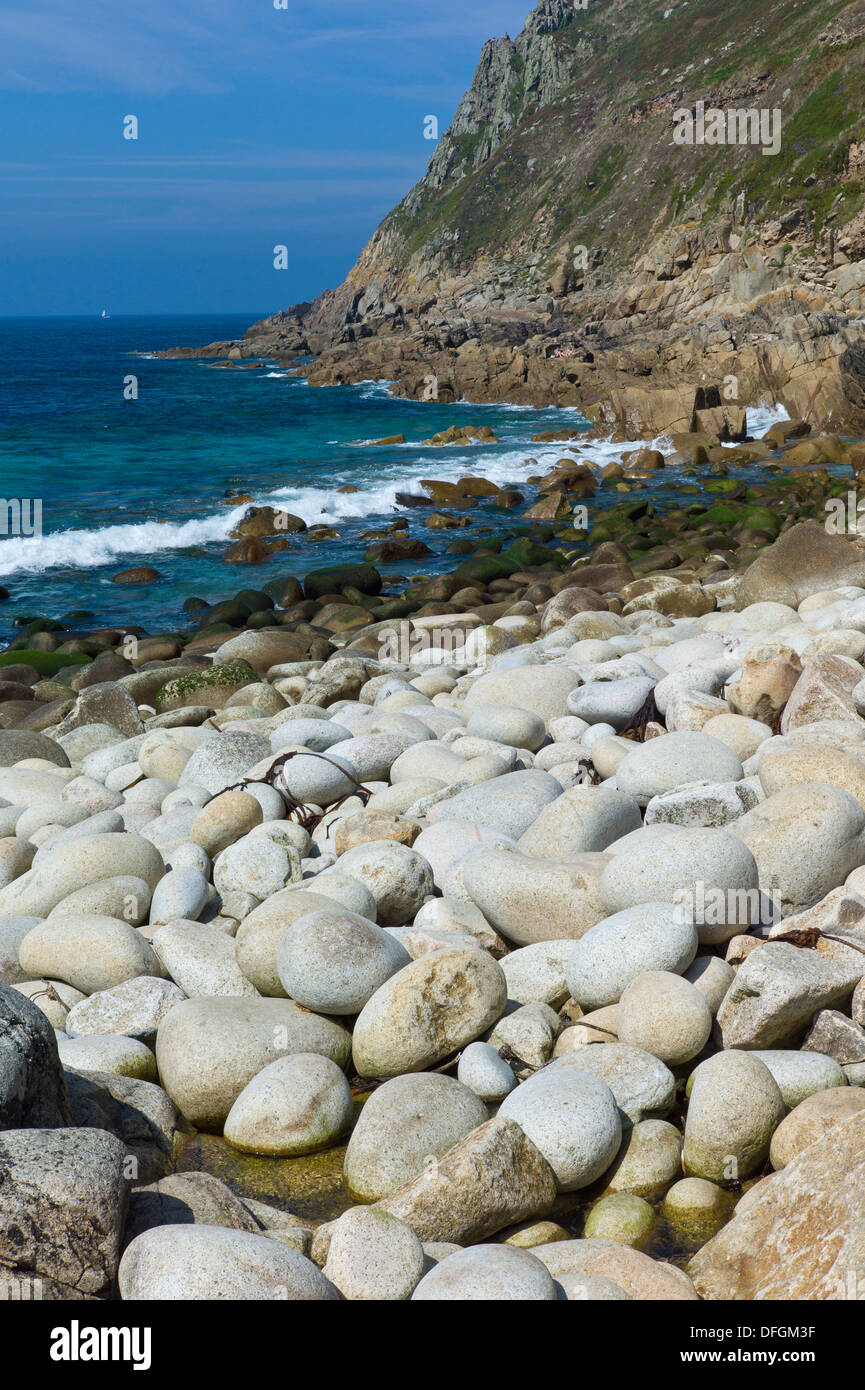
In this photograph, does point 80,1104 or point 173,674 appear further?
point 173,674

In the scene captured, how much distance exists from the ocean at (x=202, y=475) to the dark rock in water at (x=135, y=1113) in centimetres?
1141

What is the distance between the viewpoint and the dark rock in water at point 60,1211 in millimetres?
2463

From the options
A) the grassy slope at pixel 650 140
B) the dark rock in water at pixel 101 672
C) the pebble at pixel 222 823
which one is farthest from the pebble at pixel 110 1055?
the grassy slope at pixel 650 140

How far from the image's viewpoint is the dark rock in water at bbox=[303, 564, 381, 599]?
613 inches

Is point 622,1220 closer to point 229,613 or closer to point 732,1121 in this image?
point 732,1121

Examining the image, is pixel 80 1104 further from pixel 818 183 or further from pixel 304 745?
pixel 818 183

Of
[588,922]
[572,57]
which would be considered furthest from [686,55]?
[588,922]

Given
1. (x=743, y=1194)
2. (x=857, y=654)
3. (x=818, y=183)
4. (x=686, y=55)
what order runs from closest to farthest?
1. (x=743, y=1194)
2. (x=857, y=654)
3. (x=818, y=183)
4. (x=686, y=55)

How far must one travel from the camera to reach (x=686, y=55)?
75125 millimetres

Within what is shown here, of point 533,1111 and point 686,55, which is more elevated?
point 686,55

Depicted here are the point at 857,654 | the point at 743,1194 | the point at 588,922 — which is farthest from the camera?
the point at 857,654

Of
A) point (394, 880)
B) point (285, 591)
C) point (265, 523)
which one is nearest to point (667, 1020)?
point (394, 880)

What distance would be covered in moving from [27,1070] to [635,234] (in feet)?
223
